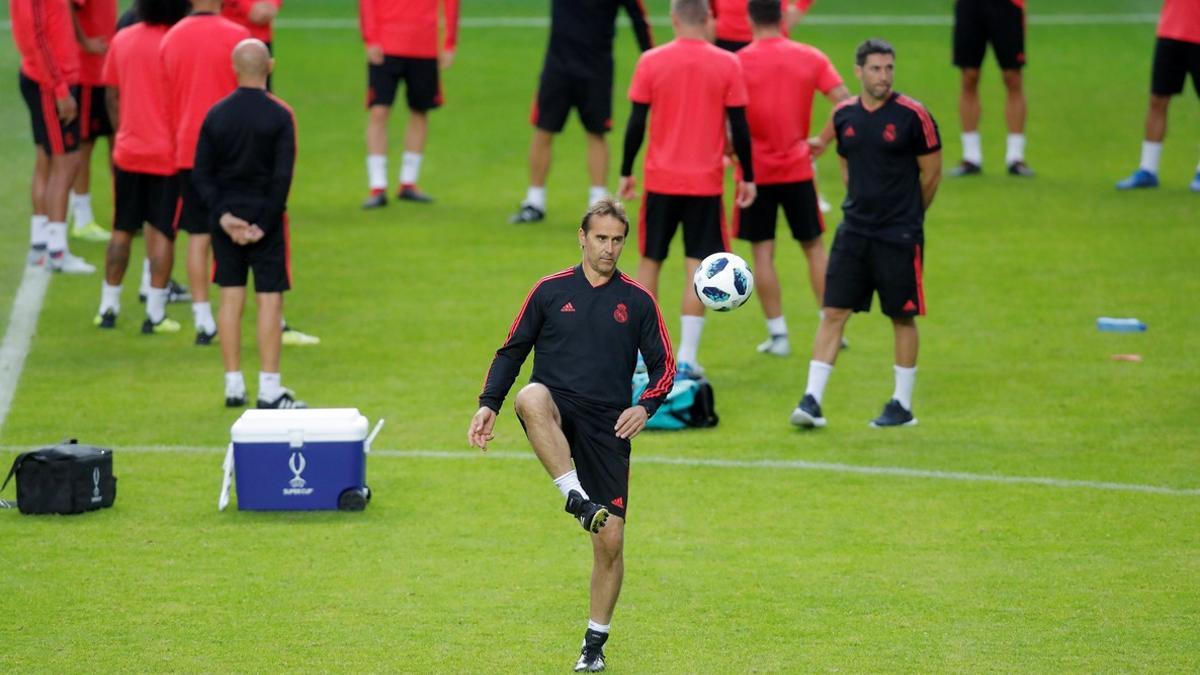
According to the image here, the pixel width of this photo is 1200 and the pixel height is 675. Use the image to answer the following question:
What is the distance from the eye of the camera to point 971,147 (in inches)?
744

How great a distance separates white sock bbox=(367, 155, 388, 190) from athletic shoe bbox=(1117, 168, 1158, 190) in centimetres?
757

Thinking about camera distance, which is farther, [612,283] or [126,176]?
[126,176]

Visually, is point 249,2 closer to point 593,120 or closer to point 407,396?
point 593,120

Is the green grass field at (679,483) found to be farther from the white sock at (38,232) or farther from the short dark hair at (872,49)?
the short dark hair at (872,49)

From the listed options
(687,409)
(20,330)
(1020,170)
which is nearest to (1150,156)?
(1020,170)

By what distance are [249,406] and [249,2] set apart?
4848 millimetres

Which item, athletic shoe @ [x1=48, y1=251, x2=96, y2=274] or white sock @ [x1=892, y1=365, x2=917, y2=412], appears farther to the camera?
athletic shoe @ [x1=48, y1=251, x2=96, y2=274]

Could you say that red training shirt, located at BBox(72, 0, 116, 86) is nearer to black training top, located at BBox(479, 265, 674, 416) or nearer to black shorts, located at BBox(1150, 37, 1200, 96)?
black training top, located at BBox(479, 265, 674, 416)

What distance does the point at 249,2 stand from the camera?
50.4 feet

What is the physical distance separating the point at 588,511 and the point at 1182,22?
12387mm

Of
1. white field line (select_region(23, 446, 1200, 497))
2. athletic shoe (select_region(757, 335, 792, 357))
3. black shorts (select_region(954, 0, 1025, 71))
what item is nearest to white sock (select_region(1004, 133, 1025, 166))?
black shorts (select_region(954, 0, 1025, 71))

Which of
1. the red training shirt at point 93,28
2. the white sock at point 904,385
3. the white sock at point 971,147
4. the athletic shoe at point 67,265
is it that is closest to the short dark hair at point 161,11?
the red training shirt at point 93,28

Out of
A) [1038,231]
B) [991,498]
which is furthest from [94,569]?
[1038,231]

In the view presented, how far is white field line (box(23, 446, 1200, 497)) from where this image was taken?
1020 centimetres
